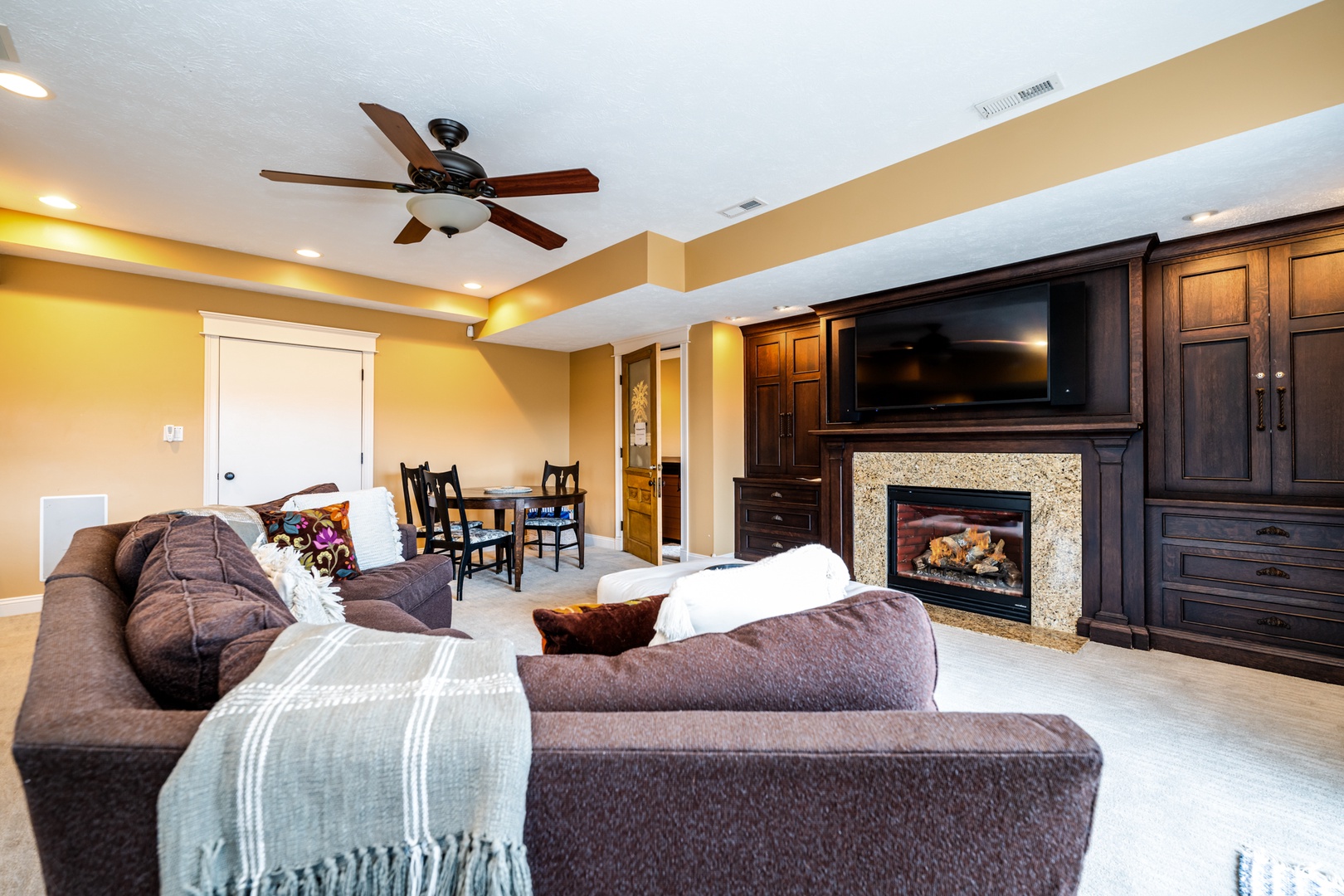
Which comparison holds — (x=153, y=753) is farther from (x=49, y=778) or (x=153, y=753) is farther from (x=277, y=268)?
(x=277, y=268)

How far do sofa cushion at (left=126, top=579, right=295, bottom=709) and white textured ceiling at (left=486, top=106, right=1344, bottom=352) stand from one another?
3.14 metres

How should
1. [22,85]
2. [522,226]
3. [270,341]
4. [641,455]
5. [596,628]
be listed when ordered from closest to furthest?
[596,628] → [22,85] → [522,226] → [270,341] → [641,455]

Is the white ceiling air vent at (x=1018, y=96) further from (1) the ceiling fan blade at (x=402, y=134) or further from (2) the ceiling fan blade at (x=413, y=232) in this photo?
(2) the ceiling fan blade at (x=413, y=232)

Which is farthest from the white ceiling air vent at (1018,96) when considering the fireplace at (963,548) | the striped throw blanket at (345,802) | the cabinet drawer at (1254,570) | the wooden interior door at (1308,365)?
the striped throw blanket at (345,802)

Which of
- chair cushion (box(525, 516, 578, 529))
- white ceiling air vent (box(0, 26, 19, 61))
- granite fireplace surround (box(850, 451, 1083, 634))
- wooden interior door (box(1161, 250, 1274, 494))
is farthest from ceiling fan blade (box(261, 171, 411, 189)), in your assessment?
wooden interior door (box(1161, 250, 1274, 494))

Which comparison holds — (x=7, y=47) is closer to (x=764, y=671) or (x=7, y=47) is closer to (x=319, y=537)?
(x=319, y=537)

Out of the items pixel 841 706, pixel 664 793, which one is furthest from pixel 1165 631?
pixel 664 793

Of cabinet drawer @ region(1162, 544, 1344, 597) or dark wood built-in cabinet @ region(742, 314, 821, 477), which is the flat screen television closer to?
dark wood built-in cabinet @ region(742, 314, 821, 477)

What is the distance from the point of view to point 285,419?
4.82 m

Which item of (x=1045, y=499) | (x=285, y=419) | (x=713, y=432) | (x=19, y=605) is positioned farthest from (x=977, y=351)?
(x=19, y=605)

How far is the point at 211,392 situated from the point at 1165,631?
6622 millimetres

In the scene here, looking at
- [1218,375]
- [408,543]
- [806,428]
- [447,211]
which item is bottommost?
[408,543]

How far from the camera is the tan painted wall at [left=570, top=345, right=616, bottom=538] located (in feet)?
20.8

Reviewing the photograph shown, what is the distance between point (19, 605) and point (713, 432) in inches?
201
